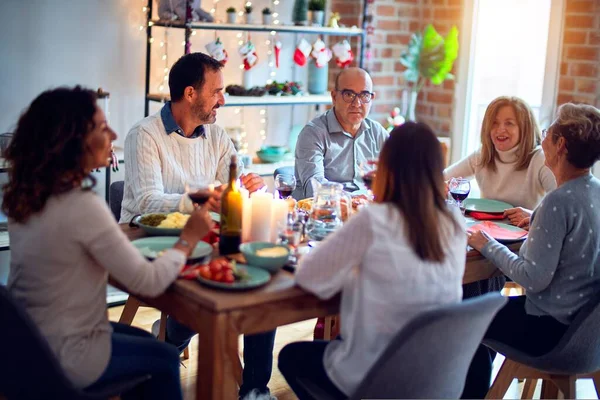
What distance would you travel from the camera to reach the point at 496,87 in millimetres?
4871

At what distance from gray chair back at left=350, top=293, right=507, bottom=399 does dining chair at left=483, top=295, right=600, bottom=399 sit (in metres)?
0.49

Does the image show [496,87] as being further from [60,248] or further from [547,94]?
[60,248]

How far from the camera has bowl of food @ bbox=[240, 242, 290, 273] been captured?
2098 millimetres

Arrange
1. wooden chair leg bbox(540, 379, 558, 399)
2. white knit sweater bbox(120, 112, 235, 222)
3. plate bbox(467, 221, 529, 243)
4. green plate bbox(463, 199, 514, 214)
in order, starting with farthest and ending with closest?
green plate bbox(463, 199, 514, 214), white knit sweater bbox(120, 112, 235, 222), wooden chair leg bbox(540, 379, 558, 399), plate bbox(467, 221, 529, 243)

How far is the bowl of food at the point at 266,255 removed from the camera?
6.88 ft

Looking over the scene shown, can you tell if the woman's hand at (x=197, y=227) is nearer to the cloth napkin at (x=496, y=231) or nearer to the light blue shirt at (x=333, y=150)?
the cloth napkin at (x=496, y=231)

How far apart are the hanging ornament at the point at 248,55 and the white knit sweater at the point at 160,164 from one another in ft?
4.08

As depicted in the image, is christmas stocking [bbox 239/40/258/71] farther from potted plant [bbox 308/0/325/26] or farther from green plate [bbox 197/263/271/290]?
green plate [bbox 197/263/271/290]

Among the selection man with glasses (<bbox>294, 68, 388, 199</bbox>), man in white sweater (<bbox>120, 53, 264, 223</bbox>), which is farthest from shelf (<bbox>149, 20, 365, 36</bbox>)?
man in white sweater (<bbox>120, 53, 264, 223</bbox>)

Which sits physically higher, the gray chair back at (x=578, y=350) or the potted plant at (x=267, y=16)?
the potted plant at (x=267, y=16)

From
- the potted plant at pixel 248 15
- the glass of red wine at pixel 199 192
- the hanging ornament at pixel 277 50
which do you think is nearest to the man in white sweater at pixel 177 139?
the glass of red wine at pixel 199 192

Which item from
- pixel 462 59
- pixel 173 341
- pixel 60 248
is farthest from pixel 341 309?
pixel 462 59

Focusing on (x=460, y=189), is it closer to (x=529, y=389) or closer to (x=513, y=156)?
(x=513, y=156)

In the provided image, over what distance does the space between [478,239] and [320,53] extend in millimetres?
2328
